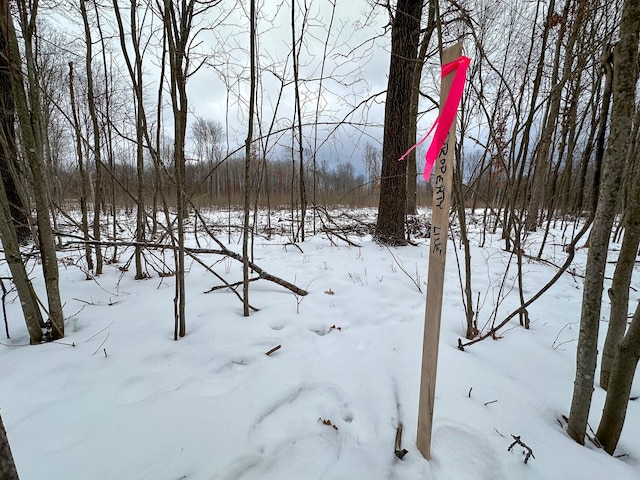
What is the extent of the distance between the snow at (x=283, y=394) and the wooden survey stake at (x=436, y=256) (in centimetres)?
21

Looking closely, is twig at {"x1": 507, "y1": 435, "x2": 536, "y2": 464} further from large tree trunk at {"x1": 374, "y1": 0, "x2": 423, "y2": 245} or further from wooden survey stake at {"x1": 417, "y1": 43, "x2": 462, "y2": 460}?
large tree trunk at {"x1": 374, "y1": 0, "x2": 423, "y2": 245}

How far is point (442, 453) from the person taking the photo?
3.20 ft

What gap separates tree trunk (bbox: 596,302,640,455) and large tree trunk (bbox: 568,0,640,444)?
0.24 ft

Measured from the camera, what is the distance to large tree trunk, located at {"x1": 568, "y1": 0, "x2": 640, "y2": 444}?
2.77 feet

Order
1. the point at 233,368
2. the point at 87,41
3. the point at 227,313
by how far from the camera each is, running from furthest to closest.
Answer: the point at 87,41, the point at 227,313, the point at 233,368

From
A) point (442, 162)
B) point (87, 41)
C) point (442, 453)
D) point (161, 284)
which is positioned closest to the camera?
point (442, 162)

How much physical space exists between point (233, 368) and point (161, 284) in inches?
59.2

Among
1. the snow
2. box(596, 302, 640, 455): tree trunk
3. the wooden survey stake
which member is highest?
the wooden survey stake

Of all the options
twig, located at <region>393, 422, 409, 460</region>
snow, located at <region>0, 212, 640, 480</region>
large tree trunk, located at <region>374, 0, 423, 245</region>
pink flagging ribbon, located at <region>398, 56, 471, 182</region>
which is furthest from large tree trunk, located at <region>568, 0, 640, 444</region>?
large tree trunk, located at <region>374, 0, 423, 245</region>

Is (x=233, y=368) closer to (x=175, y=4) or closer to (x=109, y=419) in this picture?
(x=109, y=419)

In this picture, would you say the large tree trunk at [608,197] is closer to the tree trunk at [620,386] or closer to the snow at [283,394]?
the tree trunk at [620,386]

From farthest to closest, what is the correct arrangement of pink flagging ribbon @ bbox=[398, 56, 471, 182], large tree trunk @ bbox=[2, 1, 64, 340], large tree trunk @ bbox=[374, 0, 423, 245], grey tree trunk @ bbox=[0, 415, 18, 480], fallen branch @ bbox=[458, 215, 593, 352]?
large tree trunk @ bbox=[374, 0, 423, 245] → large tree trunk @ bbox=[2, 1, 64, 340] → fallen branch @ bbox=[458, 215, 593, 352] → pink flagging ribbon @ bbox=[398, 56, 471, 182] → grey tree trunk @ bbox=[0, 415, 18, 480]

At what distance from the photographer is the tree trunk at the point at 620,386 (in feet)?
3.22

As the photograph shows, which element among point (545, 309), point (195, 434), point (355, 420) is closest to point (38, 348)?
point (195, 434)
